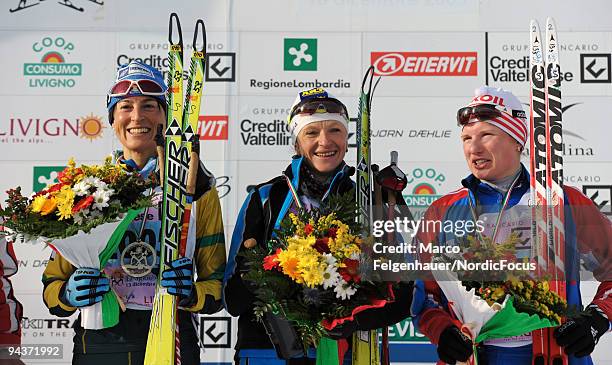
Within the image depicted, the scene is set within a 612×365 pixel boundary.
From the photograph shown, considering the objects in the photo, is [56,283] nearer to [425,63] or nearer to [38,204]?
[38,204]

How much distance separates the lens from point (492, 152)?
3.07 meters

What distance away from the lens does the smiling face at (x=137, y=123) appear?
3238mm

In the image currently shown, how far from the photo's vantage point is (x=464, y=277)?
2.62 metres

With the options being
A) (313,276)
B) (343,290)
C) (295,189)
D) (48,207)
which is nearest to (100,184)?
(48,207)

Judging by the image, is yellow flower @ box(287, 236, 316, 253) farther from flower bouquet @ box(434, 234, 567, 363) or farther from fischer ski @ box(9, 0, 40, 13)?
fischer ski @ box(9, 0, 40, 13)

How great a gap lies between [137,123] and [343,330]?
1261 mm

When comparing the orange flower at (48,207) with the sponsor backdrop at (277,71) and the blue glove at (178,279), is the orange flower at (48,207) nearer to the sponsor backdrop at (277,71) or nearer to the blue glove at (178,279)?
the blue glove at (178,279)

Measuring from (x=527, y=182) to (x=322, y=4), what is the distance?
164 centimetres

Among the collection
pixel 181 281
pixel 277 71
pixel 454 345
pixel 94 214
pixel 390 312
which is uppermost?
pixel 277 71

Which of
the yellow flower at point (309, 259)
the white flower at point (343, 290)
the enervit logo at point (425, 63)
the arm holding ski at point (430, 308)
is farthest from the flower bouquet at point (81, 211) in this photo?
the enervit logo at point (425, 63)

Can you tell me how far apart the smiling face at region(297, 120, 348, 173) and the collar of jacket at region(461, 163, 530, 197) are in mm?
532

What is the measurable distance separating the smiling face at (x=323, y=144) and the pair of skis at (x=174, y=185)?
1.46ft

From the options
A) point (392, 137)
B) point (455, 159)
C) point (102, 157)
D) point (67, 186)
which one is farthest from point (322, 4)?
point (67, 186)

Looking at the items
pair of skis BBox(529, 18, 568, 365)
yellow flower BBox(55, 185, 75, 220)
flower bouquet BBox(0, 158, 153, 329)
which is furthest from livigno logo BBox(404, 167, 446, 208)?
yellow flower BBox(55, 185, 75, 220)
